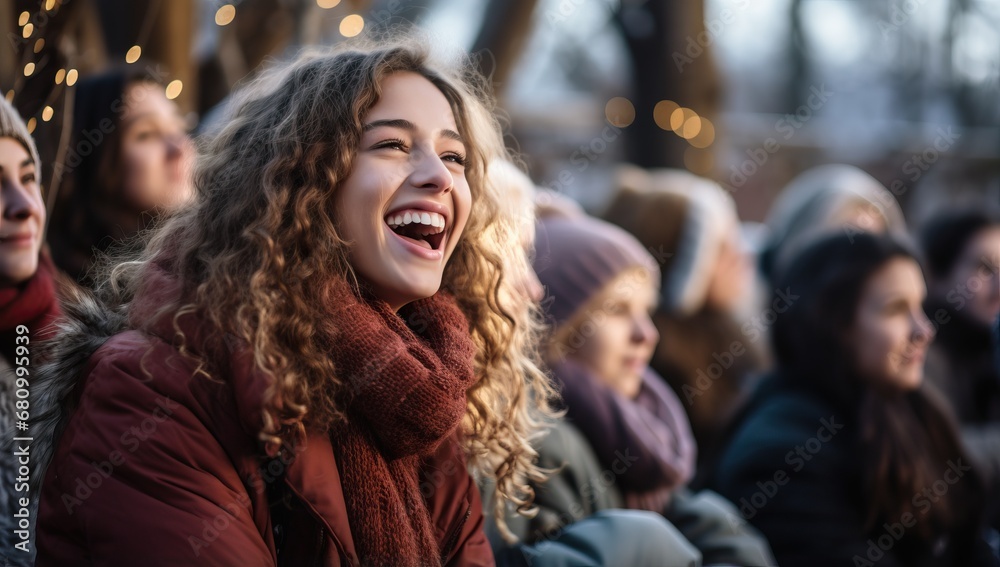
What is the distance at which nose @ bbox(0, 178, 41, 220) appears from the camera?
201cm

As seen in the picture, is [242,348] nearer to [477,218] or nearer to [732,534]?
[477,218]

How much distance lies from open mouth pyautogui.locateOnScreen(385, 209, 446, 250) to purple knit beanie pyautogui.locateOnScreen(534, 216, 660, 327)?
3.74 ft

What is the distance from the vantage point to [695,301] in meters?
4.75

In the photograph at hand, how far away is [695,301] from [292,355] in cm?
320

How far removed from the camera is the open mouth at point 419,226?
192 cm

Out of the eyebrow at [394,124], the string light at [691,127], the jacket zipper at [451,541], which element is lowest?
the string light at [691,127]

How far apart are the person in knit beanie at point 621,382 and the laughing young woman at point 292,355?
973 millimetres

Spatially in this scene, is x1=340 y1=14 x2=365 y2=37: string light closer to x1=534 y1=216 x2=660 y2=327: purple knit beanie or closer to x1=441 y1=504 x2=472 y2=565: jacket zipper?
x1=534 y1=216 x2=660 y2=327: purple knit beanie

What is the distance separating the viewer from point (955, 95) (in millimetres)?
16328

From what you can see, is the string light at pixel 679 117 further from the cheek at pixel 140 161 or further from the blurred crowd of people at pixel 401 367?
the cheek at pixel 140 161

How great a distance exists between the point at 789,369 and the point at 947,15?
1386 centimetres

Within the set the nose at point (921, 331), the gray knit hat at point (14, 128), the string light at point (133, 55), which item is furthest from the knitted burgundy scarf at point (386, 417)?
the nose at point (921, 331)

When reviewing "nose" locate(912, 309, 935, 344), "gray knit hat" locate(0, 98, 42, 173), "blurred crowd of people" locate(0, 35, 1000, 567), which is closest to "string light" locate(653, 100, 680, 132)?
"blurred crowd of people" locate(0, 35, 1000, 567)

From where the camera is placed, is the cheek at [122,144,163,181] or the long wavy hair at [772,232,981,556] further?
the long wavy hair at [772,232,981,556]
